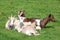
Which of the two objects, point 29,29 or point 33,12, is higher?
point 29,29

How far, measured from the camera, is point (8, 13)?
660 inches

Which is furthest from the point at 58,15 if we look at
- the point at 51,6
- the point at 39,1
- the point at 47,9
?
the point at 39,1

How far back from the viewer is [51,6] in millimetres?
19281

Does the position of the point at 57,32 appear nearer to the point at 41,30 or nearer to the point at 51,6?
the point at 41,30

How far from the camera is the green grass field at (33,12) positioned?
39.4 ft

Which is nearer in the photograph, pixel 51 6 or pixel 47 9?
pixel 47 9

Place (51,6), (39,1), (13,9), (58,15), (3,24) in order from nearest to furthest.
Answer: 1. (3,24)
2. (58,15)
3. (13,9)
4. (51,6)
5. (39,1)

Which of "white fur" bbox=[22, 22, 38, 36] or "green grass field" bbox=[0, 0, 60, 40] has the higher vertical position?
"white fur" bbox=[22, 22, 38, 36]

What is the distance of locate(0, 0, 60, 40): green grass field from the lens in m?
12.0

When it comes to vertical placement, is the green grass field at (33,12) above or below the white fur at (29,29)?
below

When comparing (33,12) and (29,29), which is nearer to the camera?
(29,29)

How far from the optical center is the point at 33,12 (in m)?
17.2

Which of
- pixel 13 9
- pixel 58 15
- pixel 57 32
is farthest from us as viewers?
pixel 13 9

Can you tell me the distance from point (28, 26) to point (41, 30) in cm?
101
